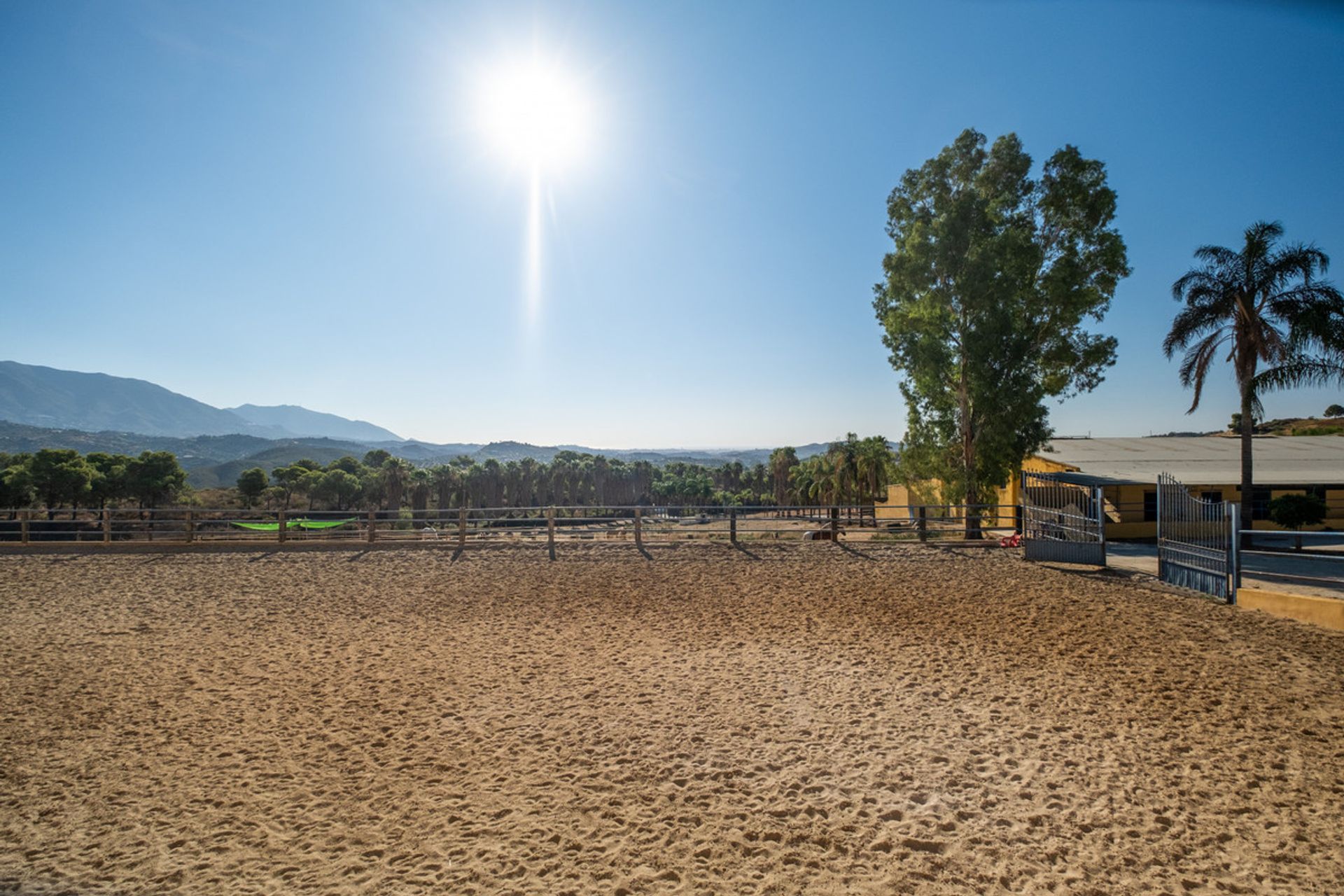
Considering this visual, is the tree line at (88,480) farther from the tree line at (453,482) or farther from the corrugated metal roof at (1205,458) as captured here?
the corrugated metal roof at (1205,458)

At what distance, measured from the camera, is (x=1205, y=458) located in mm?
21297

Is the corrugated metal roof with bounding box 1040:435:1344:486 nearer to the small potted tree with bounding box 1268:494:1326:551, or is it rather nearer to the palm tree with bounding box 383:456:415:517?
the small potted tree with bounding box 1268:494:1326:551

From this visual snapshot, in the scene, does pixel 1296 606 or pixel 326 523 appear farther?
pixel 326 523

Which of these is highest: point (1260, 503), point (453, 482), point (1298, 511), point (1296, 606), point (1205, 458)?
point (1205, 458)

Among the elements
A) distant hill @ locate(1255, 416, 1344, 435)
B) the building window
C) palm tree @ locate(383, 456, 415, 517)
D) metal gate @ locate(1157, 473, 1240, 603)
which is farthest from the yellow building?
palm tree @ locate(383, 456, 415, 517)

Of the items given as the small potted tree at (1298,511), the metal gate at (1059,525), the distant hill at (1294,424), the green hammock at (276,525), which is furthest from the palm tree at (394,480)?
the distant hill at (1294,424)

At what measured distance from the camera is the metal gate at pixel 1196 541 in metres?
9.45

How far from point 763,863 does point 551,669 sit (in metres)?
3.80

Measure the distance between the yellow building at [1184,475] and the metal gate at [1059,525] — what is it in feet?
5.30

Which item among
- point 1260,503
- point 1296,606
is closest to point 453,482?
point 1260,503

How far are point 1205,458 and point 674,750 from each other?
25351 millimetres

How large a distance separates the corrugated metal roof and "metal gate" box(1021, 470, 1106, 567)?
16.9 ft

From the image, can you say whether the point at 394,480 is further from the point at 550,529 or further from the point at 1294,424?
the point at 1294,424

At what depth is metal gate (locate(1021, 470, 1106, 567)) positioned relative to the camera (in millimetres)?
12430
